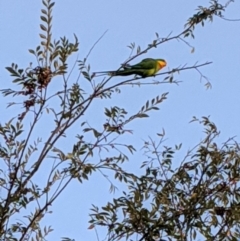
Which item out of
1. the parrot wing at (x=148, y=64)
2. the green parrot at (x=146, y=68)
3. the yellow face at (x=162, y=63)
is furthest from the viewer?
the yellow face at (x=162, y=63)

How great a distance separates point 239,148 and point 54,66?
1295 mm

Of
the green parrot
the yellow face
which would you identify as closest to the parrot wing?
the green parrot

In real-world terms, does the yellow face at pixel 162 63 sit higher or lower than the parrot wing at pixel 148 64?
higher

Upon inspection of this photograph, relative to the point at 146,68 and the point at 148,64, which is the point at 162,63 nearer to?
the point at 148,64

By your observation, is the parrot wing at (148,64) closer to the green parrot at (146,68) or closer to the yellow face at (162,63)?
the green parrot at (146,68)

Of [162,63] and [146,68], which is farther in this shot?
[162,63]

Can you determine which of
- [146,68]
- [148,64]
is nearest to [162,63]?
[148,64]

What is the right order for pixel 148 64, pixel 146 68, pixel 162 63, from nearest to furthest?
pixel 146 68 < pixel 148 64 < pixel 162 63

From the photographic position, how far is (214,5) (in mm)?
3768

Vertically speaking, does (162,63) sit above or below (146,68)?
above

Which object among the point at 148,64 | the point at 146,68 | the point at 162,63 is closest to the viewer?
the point at 146,68

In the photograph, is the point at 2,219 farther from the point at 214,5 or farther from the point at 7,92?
the point at 214,5

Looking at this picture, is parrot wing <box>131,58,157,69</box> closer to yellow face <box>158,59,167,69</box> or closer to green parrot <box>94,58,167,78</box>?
green parrot <box>94,58,167,78</box>

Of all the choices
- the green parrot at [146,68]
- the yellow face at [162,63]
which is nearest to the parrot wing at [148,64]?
the green parrot at [146,68]
